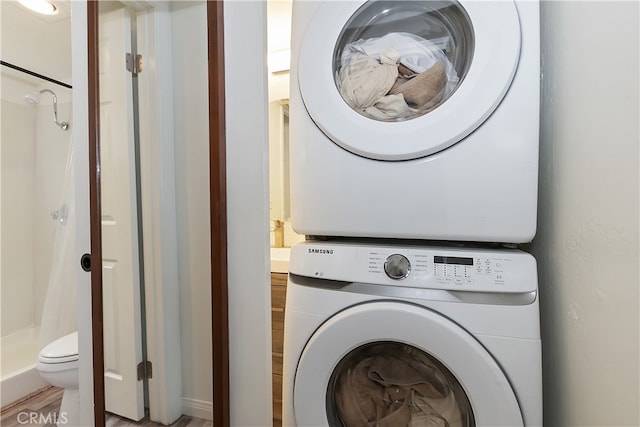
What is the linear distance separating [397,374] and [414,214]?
0.42m

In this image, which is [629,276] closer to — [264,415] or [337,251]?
[337,251]

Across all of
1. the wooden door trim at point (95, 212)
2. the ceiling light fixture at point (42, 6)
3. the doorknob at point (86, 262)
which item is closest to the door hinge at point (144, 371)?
the wooden door trim at point (95, 212)

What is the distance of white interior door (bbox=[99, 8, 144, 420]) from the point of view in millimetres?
1169

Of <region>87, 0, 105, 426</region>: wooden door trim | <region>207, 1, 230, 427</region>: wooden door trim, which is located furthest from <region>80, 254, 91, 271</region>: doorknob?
<region>207, 1, 230, 427</region>: wooden door trim

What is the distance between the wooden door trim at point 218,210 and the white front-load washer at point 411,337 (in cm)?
37

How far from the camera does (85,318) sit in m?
1.23

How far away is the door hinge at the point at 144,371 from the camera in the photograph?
1169 mm

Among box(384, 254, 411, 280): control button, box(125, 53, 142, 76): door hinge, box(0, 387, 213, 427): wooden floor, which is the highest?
box(125, 53, 142, 76): door hinge

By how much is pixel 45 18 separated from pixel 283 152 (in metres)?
1.45

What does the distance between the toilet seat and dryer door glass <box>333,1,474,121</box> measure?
1.54 meters

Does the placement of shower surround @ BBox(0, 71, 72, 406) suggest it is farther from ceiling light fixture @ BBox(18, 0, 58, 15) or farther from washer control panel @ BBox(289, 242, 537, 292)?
washer control panel @ BBox(289, 242, 537, 292)

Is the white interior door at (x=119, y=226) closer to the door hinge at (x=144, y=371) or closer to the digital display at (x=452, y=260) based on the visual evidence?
the door hinge at (x=144, y=371)

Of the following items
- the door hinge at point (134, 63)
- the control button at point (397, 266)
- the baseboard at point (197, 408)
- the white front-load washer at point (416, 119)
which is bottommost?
the baseboard at point (197, 408)

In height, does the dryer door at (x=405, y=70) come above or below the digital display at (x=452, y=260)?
above
